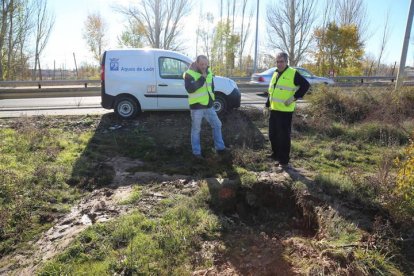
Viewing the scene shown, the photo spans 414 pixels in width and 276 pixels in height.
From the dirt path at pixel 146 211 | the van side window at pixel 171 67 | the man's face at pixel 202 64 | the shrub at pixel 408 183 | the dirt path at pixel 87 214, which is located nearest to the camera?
the dirt path at pixel 146 211

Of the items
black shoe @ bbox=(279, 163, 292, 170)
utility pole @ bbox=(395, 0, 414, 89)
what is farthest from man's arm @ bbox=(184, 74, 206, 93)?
utility pole @ bbox=(395, 0, 414, 89)

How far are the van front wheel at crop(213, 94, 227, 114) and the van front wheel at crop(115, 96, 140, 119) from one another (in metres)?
2.18

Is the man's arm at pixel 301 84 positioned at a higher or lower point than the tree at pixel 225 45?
lower

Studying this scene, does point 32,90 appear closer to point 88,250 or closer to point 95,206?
point 95,206

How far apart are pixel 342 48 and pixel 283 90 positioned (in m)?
24.9

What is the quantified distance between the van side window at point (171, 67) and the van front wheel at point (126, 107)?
1.09 meters

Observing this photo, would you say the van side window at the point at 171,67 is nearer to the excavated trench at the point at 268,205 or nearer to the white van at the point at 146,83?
the white van at the point at 146,83

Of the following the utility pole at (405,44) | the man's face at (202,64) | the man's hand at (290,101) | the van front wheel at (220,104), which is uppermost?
the utility pole at (405,44)

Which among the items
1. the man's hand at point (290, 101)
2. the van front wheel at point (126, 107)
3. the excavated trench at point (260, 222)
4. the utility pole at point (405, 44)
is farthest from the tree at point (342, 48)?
the excavated trench at point (260, 222)

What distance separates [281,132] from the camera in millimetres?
5785

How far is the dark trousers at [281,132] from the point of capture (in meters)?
5.72

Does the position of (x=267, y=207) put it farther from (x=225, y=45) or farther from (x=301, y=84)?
(x=225, y=45)

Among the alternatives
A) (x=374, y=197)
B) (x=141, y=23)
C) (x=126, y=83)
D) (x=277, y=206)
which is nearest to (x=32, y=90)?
(x=126, y=83)

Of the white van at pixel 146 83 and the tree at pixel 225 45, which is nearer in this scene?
the white van at pixel 146 83
